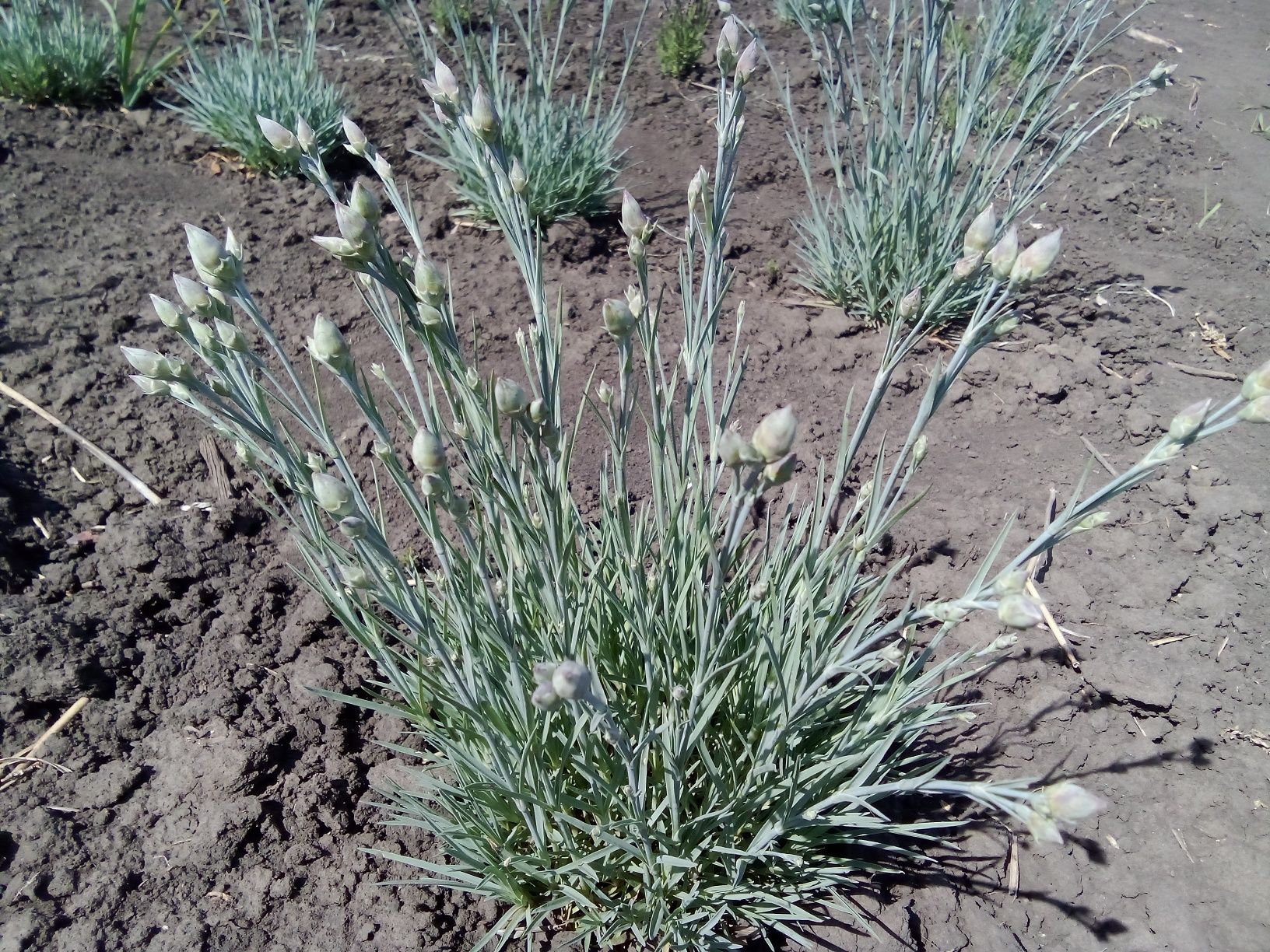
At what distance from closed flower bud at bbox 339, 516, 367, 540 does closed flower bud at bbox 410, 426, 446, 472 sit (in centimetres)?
10

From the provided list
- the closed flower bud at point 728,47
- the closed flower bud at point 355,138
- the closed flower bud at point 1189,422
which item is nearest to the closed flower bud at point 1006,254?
the closed flower bud at point 1189,422

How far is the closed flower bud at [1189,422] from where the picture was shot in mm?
1005

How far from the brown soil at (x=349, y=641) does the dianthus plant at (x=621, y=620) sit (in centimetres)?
23

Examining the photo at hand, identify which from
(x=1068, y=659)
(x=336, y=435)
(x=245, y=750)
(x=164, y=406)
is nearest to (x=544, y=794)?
(x=245, y=750)

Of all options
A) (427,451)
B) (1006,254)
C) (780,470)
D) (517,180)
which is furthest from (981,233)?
(427,451)

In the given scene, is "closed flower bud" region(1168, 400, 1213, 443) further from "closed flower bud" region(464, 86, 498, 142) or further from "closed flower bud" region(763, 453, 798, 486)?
"closed flower bud" region(464, 86, 498, 142)

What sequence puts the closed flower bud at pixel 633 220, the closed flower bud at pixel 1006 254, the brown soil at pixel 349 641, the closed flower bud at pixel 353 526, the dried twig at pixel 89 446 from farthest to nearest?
the dried twig at pixel 89 446 < the brown soil at pixel 349 641 < the closed flower bud at pixel 633 220 < the closed flower bud at pixel 1006 254 < the closed flower bud at pixel 353 526

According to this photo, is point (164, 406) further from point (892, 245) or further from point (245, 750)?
point (892, 245)

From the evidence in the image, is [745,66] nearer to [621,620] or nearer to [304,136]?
[304,136]

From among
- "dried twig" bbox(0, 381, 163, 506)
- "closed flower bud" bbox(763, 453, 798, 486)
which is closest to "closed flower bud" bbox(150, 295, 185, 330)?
"closed flower bud" bbox(763, 453, 798, 486)

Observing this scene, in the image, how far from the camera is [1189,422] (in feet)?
3.30

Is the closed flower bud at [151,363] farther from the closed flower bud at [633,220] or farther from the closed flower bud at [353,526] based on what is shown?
the closed flower bud at [633,220]

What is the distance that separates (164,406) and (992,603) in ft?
8.87

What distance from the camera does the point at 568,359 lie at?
3.03 m
